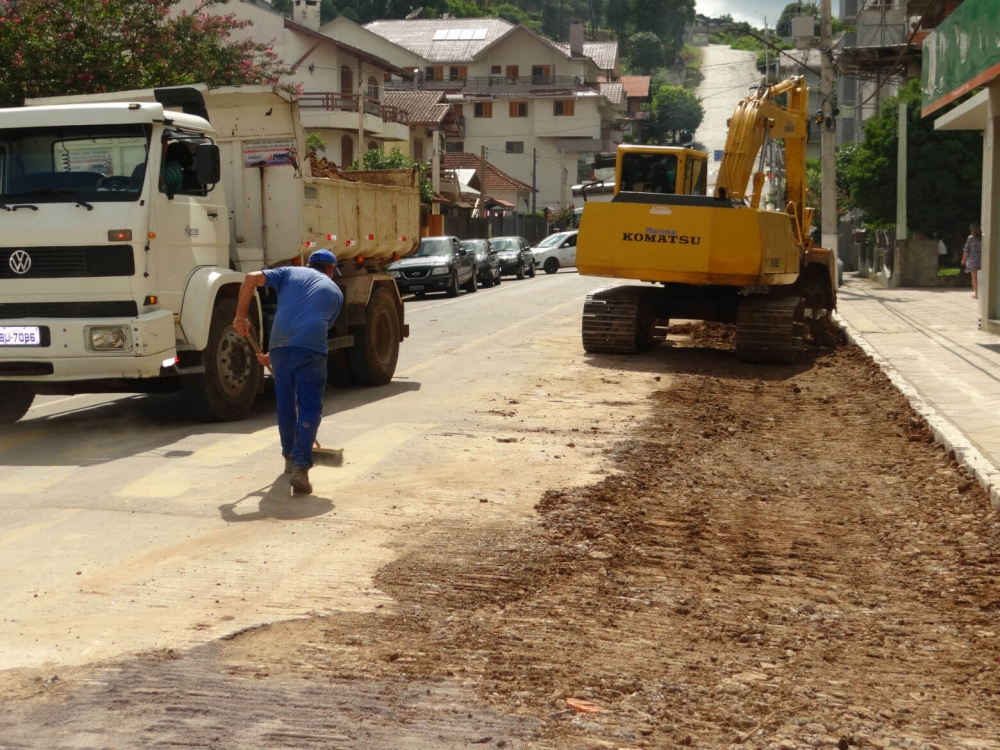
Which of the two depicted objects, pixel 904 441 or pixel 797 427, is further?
pixel 797 427

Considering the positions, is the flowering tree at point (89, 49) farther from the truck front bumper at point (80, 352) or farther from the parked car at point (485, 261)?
the parked car at point (485, 261)

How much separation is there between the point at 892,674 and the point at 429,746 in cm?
209

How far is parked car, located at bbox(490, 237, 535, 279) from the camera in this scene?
47.2 metres

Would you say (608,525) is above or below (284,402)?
below

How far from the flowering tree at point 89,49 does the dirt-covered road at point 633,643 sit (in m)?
15.9

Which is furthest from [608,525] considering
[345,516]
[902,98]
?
[902,98]

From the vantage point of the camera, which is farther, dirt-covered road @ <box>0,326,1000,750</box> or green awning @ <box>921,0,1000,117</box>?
green awning @ <box>921,0,1000,117</box>

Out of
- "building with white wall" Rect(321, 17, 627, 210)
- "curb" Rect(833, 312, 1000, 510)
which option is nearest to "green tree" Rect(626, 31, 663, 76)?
"building with white wall" Rect(321, 17, 627, 210)

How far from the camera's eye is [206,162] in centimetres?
1124

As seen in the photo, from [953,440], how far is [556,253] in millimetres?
43945

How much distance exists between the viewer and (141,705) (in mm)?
4832

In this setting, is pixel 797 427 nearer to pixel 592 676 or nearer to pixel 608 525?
pixel 608 525

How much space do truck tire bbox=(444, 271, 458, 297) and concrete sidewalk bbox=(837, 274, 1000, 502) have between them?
10257mm

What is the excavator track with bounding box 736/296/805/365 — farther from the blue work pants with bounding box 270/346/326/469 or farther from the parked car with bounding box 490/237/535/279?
the parked car with bounding box 490/237/535/279
